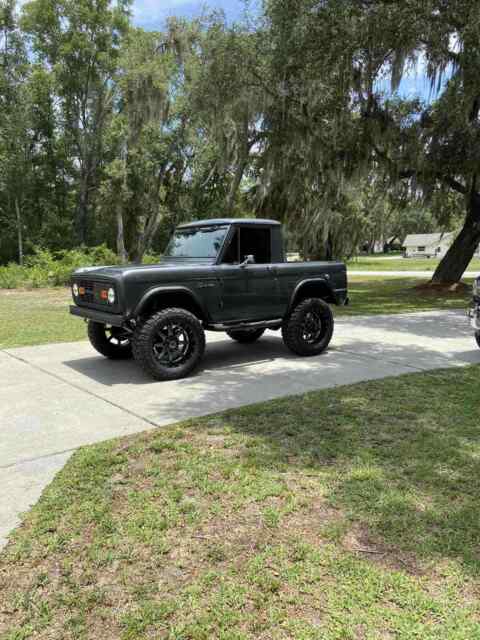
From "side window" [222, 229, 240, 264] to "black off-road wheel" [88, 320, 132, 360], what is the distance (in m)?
1.64

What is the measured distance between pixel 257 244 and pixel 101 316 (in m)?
2.31

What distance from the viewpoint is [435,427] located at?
438 cm

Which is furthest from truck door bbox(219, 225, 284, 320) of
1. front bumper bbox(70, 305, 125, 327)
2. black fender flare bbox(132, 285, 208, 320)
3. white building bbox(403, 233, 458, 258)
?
white building bbox(403, 233, 458, 258)

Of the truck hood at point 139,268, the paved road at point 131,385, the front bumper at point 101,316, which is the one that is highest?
the truck hood at point 139,268

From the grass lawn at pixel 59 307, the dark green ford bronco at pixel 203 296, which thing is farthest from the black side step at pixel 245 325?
the grass lawn at pixel 59 307

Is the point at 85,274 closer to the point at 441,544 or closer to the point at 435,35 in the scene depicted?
the point at 441,544

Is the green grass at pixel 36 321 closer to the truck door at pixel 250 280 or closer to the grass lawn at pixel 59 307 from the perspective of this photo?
the grass lawn at pixel 59 307

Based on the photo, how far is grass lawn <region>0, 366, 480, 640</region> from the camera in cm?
221

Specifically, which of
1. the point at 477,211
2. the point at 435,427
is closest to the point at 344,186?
the point at 477,211

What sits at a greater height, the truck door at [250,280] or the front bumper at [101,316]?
the truck door at [250,280]

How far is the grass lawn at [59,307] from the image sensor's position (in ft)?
30.1

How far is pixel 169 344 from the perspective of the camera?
610 centimetres

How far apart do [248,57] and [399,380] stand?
1091 centimetres

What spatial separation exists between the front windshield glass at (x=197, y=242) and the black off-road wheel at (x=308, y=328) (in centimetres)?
143
